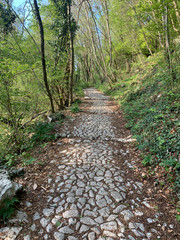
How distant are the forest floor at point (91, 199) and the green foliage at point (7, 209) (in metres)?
0.12

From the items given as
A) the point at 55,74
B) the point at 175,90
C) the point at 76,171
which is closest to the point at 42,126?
the point at 76,171

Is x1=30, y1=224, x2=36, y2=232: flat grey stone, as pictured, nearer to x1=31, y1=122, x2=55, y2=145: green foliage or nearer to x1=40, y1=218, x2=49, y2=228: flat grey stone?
x1=40, y1=218, x2=49, y2=228: flat grey stone

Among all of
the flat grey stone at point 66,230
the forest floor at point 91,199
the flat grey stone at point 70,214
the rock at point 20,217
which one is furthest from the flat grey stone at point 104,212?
the rock at point 20,217

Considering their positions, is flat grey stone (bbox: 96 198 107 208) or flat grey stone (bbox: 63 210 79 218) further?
flat grey stone (bbox: 96 198 107 208)

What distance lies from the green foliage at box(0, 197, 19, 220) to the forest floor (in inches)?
4.6

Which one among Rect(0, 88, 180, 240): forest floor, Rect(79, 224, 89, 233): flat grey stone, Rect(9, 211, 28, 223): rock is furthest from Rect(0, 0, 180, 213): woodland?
Rect(79, 224, 89, 233): flat grey stone

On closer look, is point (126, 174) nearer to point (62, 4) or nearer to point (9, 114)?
point (9, 114)

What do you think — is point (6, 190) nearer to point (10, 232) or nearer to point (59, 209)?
point (10, 232)

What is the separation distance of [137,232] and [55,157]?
279 centimetres

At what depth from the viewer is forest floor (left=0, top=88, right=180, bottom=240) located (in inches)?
84.7

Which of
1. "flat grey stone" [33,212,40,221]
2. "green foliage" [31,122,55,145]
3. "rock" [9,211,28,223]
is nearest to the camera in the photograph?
"rock" [9,211,28,223]

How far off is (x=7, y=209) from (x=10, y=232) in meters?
0.34

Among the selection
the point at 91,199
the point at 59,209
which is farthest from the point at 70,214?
the point at 91,199

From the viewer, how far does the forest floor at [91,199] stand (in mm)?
2152
